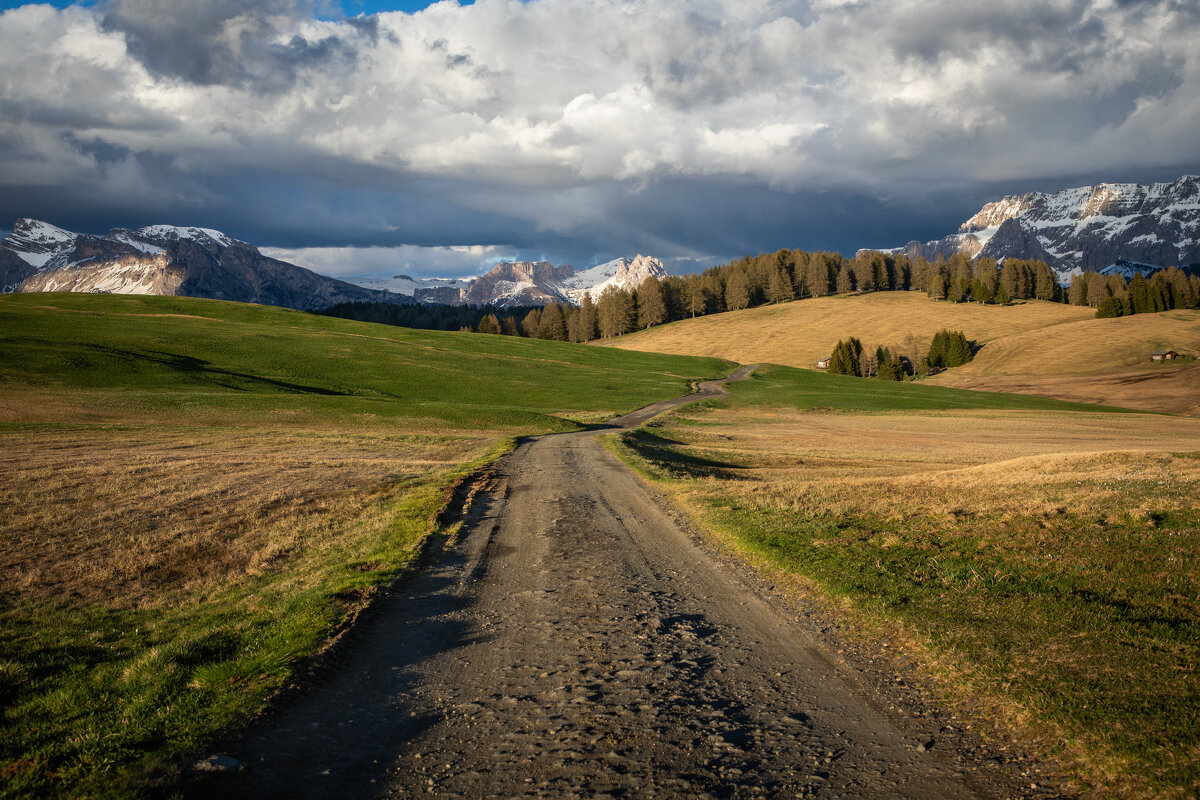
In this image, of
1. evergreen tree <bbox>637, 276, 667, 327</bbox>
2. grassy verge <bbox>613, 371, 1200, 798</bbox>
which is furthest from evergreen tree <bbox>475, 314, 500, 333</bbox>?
grassy verge <bbox>613, 371, 1200, 798</bbox>

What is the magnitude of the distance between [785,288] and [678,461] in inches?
6462

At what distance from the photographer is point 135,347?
221 feet

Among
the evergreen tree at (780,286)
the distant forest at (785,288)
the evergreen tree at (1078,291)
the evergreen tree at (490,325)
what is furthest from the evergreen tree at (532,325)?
the evergreen tree at (1078,291)

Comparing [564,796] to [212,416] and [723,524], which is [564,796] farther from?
[212,416]

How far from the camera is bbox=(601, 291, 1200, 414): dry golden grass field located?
94.3 m

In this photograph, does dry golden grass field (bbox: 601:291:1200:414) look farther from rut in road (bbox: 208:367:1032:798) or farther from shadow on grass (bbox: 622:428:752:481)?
rut in road (bbox: 208:367:1032:798)

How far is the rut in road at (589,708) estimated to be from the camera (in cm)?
585

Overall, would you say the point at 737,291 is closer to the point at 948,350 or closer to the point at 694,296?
the point at 694,296

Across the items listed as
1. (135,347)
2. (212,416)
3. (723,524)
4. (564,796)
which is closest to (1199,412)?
(723,524)

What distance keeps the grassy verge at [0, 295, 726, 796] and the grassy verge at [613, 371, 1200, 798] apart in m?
8.67

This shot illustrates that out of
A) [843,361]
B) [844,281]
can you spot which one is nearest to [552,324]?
[843,361]

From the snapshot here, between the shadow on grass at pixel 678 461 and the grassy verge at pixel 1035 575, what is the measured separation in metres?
0.36

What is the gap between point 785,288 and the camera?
183250 mm

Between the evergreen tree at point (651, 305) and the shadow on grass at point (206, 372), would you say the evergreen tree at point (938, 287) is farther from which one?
the shadow on grass at point (206, 372)
